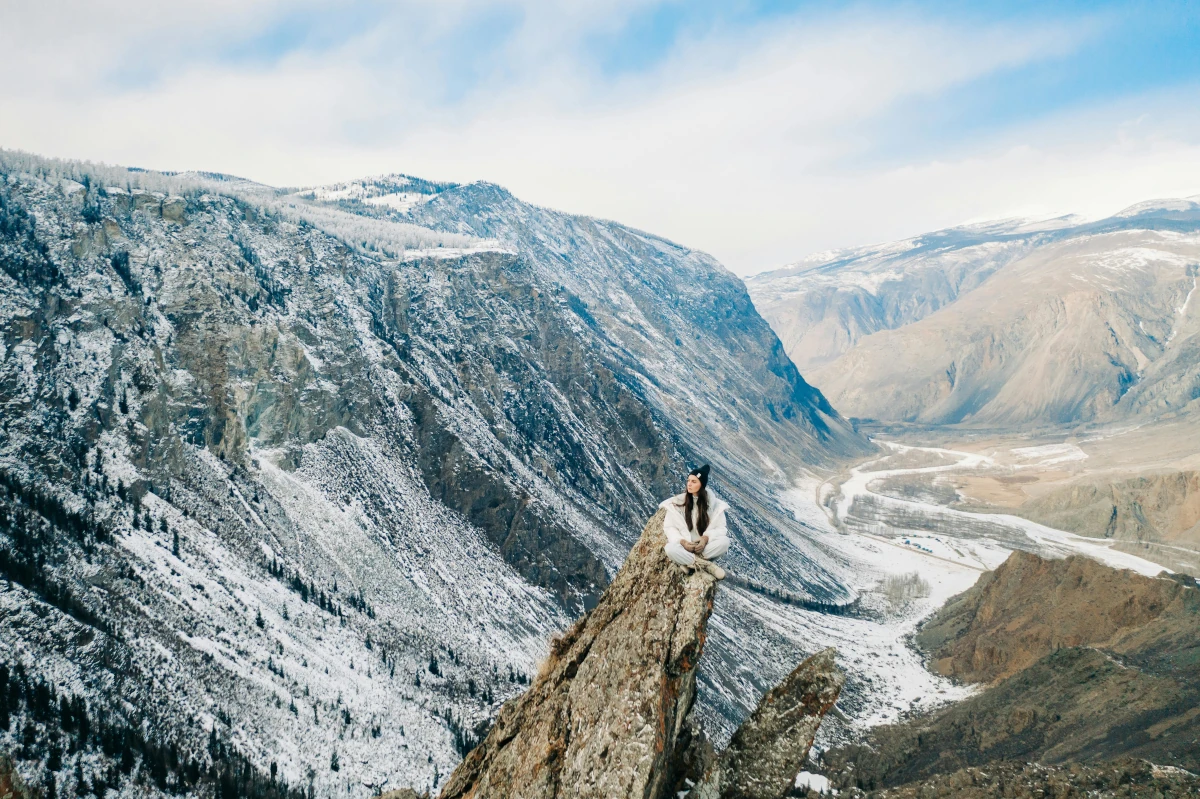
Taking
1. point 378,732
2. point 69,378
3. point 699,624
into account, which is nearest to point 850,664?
point 378,732

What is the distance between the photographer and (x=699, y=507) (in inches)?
482

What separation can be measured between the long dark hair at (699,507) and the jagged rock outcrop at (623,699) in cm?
80

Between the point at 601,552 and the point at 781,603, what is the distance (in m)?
30.0

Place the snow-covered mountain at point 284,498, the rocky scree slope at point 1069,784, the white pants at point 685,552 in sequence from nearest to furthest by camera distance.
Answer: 1. the white pants at point 685,552
2. the rocky scree slope at point 1069,784
3. the snow-covered mountain at point 284,498

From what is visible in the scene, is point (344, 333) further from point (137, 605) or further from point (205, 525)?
point (137, 605)

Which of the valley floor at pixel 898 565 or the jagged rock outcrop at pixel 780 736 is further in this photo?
the valley floor at pixel 898 565

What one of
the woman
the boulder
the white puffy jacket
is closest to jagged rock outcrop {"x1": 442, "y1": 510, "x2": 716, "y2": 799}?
the woman

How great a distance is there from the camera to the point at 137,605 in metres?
63.1

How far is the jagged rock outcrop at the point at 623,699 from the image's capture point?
11.2 m

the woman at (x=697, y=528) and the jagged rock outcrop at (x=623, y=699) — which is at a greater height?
the woman at (x=697, y=528)

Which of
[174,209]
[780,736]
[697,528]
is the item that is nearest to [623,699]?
[697,528]

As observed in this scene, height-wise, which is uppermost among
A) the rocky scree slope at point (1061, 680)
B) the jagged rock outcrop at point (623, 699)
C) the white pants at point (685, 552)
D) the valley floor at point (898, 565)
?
the white pants at point (685, 552)

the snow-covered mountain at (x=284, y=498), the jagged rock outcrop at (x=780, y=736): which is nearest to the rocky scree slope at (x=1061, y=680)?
the snow-covered mountain at (x=284, y=498)

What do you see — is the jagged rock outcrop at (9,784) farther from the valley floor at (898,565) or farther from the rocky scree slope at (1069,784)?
the valley floor at (898,565)
